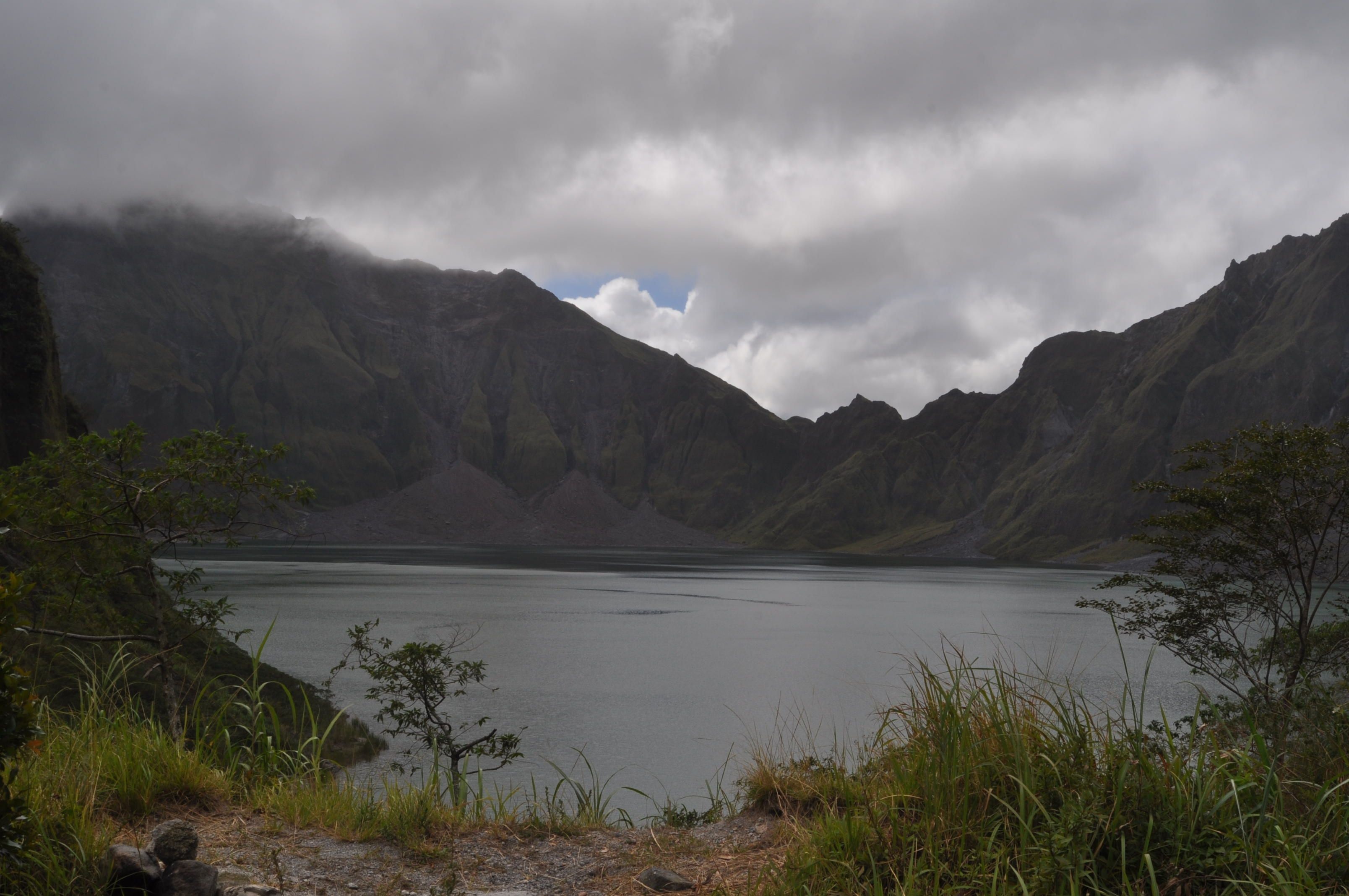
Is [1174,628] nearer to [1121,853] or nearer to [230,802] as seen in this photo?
[1121,853]

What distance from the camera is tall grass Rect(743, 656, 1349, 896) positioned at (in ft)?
12.0

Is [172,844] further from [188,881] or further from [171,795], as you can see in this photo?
[171,795]

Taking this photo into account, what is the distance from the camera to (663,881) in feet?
16.0

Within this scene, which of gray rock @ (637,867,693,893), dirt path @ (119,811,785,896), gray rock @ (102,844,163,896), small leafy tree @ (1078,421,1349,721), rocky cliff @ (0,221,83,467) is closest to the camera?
gray rock @ (102,844,163,896)

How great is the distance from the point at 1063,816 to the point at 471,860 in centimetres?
339

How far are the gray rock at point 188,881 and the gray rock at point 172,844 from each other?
0.05m

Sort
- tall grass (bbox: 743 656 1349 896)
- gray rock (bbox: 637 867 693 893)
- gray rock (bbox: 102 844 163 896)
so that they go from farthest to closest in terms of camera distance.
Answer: gray rock (bbox: 637 867 693 893)
gray rock (bbox: 102 844 163 896)
tall grass (bbox: 743 656 1349 896)

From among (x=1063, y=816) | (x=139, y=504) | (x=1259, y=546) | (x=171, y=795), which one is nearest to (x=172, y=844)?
(x=171, y=795)

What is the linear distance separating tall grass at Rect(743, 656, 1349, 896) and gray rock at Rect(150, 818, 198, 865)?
288 centimetres

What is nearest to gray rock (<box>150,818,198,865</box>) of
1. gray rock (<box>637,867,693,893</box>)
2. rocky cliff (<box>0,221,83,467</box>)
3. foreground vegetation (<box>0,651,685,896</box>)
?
foreground vegetation (<box>0,651,685,896</box>)

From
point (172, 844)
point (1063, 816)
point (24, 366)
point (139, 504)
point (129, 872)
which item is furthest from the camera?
point (24, 366)

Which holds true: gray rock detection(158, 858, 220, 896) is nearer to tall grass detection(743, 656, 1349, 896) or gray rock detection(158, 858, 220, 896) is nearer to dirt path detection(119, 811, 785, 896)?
dirt path detection(119, 811, 785, 896)

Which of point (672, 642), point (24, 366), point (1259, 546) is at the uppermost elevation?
point (24, 366)

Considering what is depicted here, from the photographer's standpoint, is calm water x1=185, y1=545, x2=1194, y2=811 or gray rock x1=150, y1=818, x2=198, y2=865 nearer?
gray rock x1=150, y1=818, x2=198, y2=865
